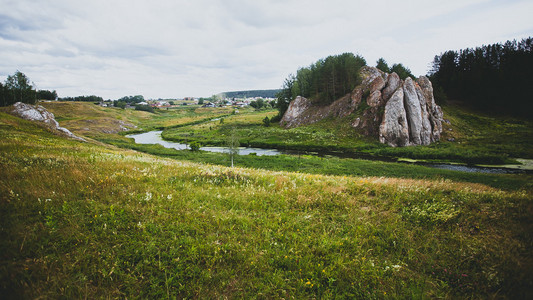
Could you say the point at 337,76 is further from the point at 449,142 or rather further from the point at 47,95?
the point at 47,95

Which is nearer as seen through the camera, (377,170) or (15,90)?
(377,170)

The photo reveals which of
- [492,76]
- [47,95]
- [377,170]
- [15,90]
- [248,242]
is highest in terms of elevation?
[47,95]

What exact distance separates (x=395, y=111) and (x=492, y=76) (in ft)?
205

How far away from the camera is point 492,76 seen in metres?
78.4

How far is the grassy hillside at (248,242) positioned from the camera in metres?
4.20

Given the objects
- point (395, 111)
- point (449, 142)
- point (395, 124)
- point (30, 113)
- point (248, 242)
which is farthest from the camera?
point (395, 111)

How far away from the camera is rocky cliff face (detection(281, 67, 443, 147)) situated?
5166 centimetres

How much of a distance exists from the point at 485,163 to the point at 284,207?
4825cm

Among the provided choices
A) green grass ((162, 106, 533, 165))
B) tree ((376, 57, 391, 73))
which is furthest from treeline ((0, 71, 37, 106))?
tree ((376, 57, 391, 73))

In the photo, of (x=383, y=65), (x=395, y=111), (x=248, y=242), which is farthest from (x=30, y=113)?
(x=383, y=65)

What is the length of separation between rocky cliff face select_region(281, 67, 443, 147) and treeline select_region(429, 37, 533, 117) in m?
32.2

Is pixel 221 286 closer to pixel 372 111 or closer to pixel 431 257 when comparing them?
pixel 431 257

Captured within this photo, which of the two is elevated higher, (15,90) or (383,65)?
(383,65)

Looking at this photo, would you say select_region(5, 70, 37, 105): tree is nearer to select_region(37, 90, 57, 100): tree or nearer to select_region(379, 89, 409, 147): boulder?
select_region(37, 90, 57, 100): tree
